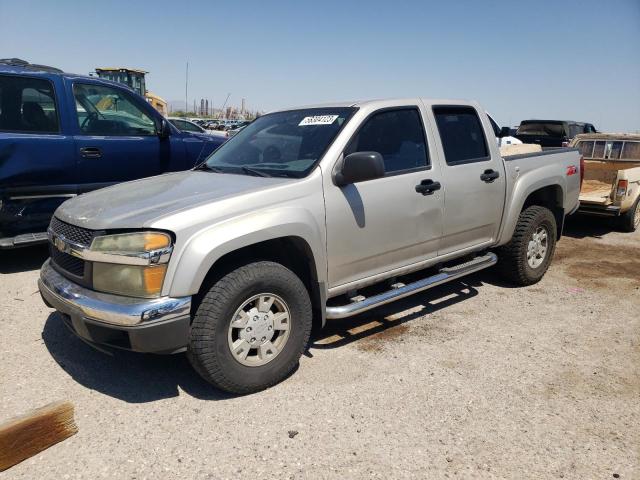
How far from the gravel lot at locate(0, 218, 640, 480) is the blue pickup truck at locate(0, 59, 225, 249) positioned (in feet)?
3.41

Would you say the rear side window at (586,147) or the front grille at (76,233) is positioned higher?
the rear side window at (586,147)

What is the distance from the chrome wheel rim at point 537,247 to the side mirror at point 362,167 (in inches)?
102

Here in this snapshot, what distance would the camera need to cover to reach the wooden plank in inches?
97.8

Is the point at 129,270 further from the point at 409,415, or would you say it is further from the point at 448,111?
the point at 448,111

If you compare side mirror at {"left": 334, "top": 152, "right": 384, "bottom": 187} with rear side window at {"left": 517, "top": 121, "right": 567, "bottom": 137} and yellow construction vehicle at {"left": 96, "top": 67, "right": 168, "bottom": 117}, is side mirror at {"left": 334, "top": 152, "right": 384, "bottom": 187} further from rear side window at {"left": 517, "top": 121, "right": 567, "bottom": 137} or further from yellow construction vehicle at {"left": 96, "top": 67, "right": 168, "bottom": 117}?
yellow construction vehicle at {"left": 96, "top": 67, "right": 168, "bottom": 117}

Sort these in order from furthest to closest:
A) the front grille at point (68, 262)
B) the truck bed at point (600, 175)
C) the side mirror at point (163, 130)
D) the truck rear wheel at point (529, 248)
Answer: the truck bed at point (600, 175) < the side mirror at point (163, 130) < the truck rear wheel at point (529, 248) < the front grille at point (68, 262)

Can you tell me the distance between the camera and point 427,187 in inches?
157

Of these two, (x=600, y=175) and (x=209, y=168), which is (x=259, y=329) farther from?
(x=600, y=175)

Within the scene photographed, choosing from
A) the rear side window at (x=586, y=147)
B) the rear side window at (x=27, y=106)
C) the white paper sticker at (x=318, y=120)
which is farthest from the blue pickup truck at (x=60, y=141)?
the rear side window at (x=586, y=147)

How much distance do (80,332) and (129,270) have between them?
1.72ft

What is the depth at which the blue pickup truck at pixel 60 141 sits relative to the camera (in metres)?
5.11

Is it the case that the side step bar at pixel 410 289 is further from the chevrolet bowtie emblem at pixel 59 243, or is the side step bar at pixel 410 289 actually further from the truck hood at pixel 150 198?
the chevrolet bowtie emblem at pixel 59 243

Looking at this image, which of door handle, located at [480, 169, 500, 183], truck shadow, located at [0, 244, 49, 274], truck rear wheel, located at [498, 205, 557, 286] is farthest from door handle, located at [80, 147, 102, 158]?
truck rear wheel, located at [498, 205, 557, 286]

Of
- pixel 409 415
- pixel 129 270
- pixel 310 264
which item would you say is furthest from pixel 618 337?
pixel 129 270
